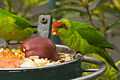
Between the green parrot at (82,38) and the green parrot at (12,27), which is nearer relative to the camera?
the green parrot at (12,27)

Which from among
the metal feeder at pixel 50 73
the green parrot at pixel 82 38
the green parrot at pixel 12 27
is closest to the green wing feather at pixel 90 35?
the green parrot at pixel 82 38

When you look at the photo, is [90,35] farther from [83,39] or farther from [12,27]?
[12,27]

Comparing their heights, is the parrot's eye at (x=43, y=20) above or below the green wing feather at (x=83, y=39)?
above

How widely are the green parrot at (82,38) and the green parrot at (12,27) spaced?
15 centimetres

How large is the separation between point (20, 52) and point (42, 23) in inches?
4.4

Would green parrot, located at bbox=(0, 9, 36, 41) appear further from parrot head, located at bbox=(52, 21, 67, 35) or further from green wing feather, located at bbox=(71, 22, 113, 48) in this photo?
green wing feather, located at bbox=(71, 22, 113, 48)

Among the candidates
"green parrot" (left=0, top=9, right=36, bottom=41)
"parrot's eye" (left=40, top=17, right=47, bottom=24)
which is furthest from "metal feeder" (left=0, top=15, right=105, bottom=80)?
"green parrot" (left=0, top=9, right=36, bottom=41)

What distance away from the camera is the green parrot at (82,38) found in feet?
4.43

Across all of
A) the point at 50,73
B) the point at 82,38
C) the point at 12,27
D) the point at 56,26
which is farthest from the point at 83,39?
the point at 50,73

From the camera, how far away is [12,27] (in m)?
1.23

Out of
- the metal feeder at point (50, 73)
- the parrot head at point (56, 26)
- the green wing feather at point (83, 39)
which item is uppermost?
the parrot head at point (56, 26)

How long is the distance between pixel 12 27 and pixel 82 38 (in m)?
0.29

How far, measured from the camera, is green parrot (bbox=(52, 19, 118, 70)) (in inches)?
53.2

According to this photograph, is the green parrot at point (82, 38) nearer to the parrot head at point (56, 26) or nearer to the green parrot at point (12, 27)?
the parrot head at point (56, 26)
